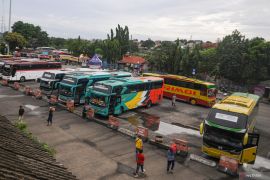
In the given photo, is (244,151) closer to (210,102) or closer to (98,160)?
(98,160)

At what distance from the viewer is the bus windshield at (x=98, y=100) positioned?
25594 mm

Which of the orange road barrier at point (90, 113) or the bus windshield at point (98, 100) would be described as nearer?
the orange road barrier at point (90, 113)

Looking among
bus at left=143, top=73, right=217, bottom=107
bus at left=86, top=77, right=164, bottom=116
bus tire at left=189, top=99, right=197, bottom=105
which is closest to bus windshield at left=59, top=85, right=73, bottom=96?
bus at left=86, top=77, right=164, bottom=116

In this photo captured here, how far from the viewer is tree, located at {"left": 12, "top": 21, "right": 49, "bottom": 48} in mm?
108569

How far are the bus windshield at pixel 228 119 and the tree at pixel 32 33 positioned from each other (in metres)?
104

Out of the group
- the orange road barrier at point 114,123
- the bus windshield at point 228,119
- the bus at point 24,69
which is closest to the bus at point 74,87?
the orange road barrier at point 114,123

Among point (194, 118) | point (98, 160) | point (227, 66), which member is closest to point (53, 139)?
point (98, 160)

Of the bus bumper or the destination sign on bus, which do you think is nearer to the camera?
the bus bumper

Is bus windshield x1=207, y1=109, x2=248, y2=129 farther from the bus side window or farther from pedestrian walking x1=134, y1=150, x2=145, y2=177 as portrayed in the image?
the bus side window

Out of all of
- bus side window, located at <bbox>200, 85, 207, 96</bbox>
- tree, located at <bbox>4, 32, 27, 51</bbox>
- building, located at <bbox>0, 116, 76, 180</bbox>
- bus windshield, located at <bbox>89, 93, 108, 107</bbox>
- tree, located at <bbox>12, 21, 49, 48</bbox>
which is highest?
tree, located at <bbox>12, 21, 49, 48</bbox>

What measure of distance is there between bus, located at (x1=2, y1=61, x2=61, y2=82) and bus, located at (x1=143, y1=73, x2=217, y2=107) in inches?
749

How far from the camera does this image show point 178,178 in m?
15.7

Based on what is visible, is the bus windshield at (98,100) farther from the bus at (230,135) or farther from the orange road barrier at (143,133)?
the bus at (230,135)

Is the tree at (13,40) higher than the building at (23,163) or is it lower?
higher
